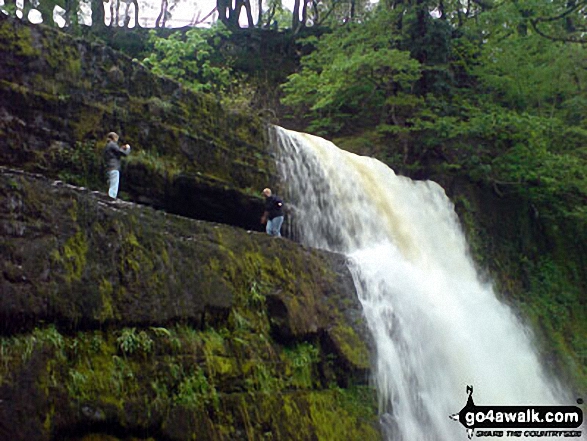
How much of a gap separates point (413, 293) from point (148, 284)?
17.7 ft

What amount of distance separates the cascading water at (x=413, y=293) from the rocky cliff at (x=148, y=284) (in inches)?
32.5

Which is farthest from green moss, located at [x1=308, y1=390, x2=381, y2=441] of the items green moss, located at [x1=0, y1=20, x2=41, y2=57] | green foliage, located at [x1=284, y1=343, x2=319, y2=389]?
green moss, located at [x1=0, y1=20, x2=41, y2=57]

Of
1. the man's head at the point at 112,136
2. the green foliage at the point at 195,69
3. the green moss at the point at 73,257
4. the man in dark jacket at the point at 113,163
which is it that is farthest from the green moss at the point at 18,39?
the green foliage at the point at 195,69

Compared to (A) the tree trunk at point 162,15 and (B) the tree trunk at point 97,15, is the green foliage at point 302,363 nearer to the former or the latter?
(B) the tree trunk at point 97,15

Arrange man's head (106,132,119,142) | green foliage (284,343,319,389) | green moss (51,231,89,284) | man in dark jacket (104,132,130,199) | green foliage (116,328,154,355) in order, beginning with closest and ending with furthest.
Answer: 1. green moss (51,231,89,284)
2. green foliage (116,328,154,355)
3. green foliage (284,343,319,389)
4. man in dark jacket (104,132,130,199)
5. man's head (106,132,119,142)

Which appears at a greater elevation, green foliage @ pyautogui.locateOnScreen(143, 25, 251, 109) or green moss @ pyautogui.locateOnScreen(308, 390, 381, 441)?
green foliage @ pyautogui.locateOnScreen(143, 25, 251, 109)

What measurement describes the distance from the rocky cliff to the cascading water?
0.83 metres

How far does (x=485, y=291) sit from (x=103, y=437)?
37.8ft

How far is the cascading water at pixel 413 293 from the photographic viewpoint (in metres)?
8.26

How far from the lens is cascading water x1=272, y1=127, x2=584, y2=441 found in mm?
8258

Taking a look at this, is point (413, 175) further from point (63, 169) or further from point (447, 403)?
point (63, 169)

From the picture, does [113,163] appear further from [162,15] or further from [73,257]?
[162,15]

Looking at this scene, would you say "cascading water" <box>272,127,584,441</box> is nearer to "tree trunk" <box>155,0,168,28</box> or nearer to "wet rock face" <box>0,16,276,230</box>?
"wet rock face" <box>0,16,276,230</box>

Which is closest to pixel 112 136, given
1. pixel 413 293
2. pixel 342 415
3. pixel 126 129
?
pixel 126 129
